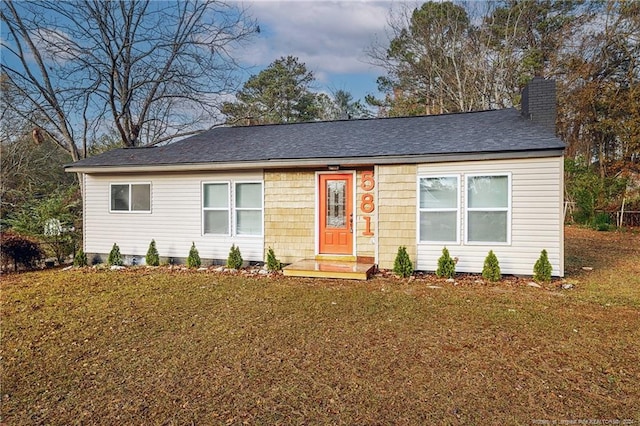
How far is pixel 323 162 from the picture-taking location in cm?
757

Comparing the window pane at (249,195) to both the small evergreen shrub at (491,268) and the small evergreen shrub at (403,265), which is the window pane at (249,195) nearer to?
the small evergreen shrub at (403,265)

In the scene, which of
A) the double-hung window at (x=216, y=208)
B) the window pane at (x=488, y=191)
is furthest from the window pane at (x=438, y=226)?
the double-hung window at (x=216, y=208)

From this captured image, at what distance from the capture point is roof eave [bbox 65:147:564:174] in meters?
6.47

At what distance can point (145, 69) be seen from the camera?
15.1 m

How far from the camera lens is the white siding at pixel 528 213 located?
21.5 feet

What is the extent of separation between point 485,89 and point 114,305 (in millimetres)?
19294

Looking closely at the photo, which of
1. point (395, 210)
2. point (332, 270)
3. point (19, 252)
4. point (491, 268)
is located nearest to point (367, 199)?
point (395, 210)

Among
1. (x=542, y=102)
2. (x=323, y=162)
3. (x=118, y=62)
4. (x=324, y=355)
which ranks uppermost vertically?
(x=118, y=62)

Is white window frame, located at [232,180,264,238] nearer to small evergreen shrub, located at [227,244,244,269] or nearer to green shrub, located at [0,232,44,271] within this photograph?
small evergreen shrub, located at [227,244,244,269]

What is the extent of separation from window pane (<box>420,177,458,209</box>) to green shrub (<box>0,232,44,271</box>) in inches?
363

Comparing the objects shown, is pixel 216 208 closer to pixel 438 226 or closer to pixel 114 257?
pixel 114 257

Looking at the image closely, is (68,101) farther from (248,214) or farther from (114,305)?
(114,305)

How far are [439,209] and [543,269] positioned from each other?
6.75ft

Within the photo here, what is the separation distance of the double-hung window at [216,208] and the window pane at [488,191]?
210 inches
